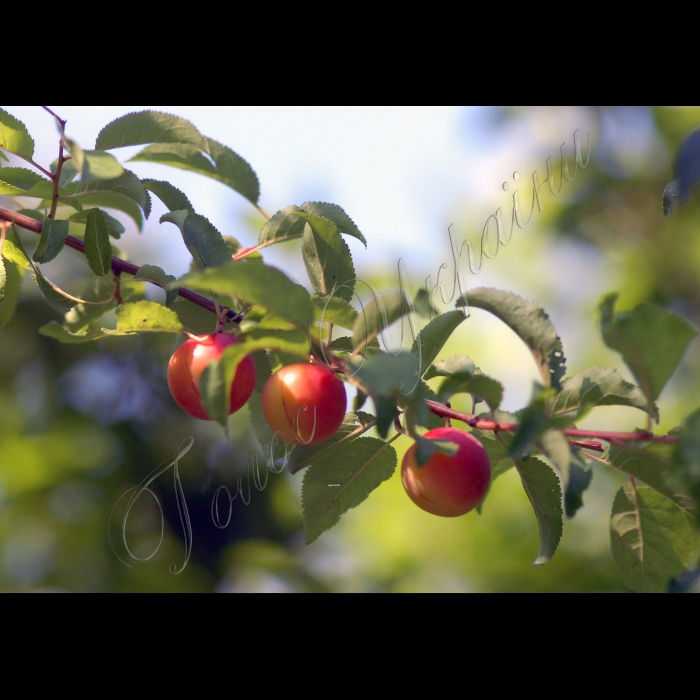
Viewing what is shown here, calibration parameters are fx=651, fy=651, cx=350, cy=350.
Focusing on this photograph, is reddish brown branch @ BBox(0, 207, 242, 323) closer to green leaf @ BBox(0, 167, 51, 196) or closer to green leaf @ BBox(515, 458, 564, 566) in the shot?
green leaf @ BBox(0, 167, 51, 196)

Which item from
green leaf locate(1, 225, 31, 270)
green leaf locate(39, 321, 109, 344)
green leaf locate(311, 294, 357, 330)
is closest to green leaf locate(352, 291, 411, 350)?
green leaf locate(311, 294, 357, 330)

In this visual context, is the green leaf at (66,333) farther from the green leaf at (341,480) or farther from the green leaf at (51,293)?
the green leaf at (341,480)

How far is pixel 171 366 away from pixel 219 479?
175 cm

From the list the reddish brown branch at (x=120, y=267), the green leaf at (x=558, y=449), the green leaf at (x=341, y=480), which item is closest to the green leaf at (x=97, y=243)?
the reddish brown branch at (x=120, y=267)

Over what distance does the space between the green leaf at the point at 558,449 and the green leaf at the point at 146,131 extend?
47 centimetres

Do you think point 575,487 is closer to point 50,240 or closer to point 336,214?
point 336,214

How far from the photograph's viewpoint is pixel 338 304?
1.67ft

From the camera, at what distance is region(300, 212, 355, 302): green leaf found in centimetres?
58

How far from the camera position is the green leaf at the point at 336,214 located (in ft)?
2.13

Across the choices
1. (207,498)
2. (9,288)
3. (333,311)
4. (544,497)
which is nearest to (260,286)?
(333,311)

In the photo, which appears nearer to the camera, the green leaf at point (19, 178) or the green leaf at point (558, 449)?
the green leaf at point (558, 449)

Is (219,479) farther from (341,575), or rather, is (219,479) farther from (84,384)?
(84,384)

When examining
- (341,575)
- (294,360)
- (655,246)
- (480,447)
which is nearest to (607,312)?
(480,447)

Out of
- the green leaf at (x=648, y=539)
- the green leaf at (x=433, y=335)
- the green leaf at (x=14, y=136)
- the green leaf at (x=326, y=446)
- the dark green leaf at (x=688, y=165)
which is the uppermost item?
the dark green leaf at (x=688, y=165)
